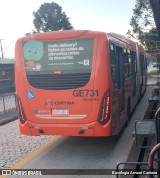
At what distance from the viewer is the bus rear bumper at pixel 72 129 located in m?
7.41

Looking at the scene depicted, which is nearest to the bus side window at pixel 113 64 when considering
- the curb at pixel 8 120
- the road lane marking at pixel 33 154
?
the road lane marking at pixel 33 154

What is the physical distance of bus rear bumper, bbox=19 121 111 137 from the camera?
7.41m

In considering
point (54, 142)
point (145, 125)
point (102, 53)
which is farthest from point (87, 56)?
point (54, 142)

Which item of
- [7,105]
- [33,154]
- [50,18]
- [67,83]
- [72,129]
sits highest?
[50,18]

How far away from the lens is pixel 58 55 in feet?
25.2

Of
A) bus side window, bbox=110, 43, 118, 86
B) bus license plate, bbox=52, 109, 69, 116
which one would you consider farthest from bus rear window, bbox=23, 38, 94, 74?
bus license plate, bbox=52, 109, 69, 116

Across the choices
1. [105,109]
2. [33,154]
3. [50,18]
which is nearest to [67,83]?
[105,109]

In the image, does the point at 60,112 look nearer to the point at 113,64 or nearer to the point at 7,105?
the point at 113,64

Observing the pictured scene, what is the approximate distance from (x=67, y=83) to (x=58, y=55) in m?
0.73

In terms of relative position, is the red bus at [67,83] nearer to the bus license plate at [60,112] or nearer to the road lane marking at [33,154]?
the bus license plate at [60,112]

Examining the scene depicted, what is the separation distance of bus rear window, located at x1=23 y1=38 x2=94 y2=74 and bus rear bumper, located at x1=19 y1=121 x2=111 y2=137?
1324 millimetres

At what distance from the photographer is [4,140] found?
962 cm

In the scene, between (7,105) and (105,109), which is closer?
(105,109)

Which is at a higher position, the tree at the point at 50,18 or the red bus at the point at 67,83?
the tree at the point at 50,18
